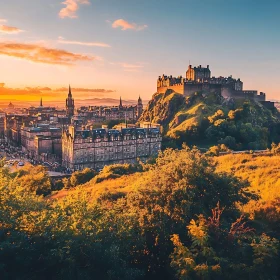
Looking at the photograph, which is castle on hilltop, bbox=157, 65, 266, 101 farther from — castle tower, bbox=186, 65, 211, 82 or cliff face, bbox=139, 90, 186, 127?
cliff face, bbox=139, 90, 186, 127

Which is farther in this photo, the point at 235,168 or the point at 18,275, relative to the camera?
the point at 235,168

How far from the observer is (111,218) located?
42.7ft

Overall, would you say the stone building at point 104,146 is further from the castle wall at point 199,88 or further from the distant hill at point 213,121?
the castle wall at point 199,88

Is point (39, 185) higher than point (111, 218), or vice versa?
point (111, 218)

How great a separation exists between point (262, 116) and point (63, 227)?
2985 inches

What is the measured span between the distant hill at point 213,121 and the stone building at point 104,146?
426cm

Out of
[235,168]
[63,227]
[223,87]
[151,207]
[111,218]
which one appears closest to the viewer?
[63,227]

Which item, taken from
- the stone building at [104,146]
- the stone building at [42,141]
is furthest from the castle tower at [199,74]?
the stone building at [42,141]

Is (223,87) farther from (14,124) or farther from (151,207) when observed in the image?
(151,207)

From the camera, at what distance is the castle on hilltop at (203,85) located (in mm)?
88188

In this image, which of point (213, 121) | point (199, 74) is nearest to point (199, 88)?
point (199, 74)

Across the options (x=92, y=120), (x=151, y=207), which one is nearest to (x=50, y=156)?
(x=92, y=120)

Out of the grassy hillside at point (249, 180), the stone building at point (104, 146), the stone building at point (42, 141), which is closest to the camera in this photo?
the grassy hillside at point (249, 180)

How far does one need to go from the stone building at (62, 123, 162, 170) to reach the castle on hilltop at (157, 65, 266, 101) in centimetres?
2633
